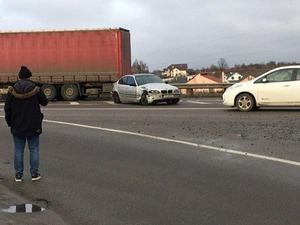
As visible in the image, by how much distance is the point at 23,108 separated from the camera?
7.30 metres

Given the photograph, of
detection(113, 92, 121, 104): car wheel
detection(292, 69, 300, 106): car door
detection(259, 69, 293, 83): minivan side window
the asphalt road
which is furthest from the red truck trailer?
the asphalt road

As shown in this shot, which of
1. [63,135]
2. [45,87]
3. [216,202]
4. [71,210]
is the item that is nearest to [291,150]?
[216,202]

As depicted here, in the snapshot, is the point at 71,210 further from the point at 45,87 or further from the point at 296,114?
the point at 45,87

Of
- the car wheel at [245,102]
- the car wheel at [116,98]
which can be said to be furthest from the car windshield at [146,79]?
the car wheel at [245,102]

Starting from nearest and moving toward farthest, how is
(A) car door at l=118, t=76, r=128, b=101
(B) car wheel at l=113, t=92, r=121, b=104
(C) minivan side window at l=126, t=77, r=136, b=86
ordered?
(C) minivan side window at l=126, t=77, r=136, b=86 < (A) car door at l=118, t=76, r=128, b=101 < (B) car wheel at l=113, t=92, r=121, b=104

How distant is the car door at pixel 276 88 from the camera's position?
15.7 m

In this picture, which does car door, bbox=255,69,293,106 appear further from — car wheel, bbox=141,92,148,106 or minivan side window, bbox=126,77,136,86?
minivan side window, bbox=126,77,136,86

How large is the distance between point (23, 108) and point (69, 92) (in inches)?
772

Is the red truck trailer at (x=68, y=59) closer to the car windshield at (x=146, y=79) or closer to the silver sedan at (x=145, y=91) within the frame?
the silver sedan at (x=145, y=91)

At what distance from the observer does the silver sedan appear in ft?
67.3

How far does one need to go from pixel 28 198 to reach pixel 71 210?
968 millimetres

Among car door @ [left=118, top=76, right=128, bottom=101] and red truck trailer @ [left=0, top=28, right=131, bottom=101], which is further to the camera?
red truck trailer @ [left=0, top=28, right=131, bottom=101]

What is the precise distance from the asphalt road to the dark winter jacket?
2.78 feet

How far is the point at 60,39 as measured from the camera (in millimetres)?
26859
